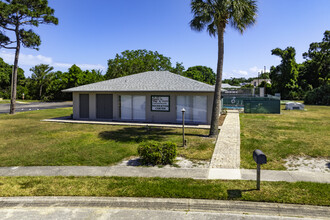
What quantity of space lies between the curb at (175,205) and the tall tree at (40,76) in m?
58.7

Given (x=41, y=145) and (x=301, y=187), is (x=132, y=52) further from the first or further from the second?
(x=301, y=187)

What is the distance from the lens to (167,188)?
262 inches

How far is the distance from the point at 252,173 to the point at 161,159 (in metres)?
3.29

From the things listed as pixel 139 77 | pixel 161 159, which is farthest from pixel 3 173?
pixel 139 77

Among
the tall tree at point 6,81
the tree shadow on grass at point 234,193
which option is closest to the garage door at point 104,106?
the tree shadow on grass at point 234,193

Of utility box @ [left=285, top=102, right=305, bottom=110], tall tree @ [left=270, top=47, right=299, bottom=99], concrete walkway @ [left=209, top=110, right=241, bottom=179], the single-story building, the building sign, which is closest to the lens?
concrete walkway @ [left=209, top=110, right=241, bottom=179]

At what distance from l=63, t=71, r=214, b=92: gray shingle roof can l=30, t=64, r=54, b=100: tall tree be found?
42039 mm

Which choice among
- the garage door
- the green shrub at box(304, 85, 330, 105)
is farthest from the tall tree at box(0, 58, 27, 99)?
the green shrub at box(304, 85, 330, 105)

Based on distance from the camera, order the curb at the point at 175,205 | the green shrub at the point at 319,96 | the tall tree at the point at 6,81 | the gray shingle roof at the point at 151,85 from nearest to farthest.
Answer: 1. the curb at the point at 175,205
2. the gray shingle roof at the point at 151,85
3. the green shrub at the point at 319,96
4. the tall tree at the point at 6,81

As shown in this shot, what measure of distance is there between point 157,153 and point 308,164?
580 cm

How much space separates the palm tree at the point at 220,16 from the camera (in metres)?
13.3

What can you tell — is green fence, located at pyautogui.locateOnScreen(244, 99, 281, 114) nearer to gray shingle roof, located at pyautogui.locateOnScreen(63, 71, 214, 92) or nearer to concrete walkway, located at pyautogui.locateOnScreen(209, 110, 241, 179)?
gray shingle roof, located at pyautogui.locateOnScreen(63, 71, 214, 92)

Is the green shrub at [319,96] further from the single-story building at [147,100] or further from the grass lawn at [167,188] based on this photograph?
the grass lawn at [167,188]

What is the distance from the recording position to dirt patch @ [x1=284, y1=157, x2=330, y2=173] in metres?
8.45
